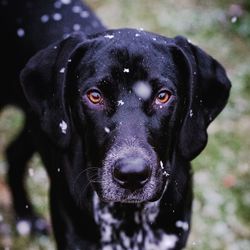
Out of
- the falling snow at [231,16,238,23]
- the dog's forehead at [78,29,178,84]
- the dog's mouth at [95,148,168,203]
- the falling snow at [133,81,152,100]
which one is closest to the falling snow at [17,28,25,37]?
the dog's forehead at [78,29,178,84]

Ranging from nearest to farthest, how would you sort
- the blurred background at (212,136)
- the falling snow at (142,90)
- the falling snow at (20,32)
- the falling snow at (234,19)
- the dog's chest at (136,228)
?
the falling snow at (142,90)
the dog's chest at (136,228)
the falling snow at (20,32)
the blurred background at (212,136)
the falling snow at (234,19)

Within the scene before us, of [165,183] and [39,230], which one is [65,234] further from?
[39,230]

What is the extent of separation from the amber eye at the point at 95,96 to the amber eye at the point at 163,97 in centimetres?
34

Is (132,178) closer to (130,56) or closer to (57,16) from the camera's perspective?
(130,56)

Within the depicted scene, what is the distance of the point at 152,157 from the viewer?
3.33 meters

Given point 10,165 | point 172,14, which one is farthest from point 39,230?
point 172,14

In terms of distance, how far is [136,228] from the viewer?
13.0 feet

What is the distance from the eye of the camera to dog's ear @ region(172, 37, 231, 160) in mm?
3699

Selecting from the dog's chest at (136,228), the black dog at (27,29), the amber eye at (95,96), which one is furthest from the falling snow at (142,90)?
the black dog at (27,29)

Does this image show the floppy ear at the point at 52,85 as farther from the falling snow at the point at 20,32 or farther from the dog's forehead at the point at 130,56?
the falling snow at the point at 20,32

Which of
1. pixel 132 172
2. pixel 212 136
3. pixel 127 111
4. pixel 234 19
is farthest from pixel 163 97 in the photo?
pixel 234 19

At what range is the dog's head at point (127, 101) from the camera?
11.0 feet

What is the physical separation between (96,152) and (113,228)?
2.21 ft

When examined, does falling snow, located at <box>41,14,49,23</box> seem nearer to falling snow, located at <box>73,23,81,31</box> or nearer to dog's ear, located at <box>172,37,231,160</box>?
falling snow, located at <box>73,23,81,31</box>
